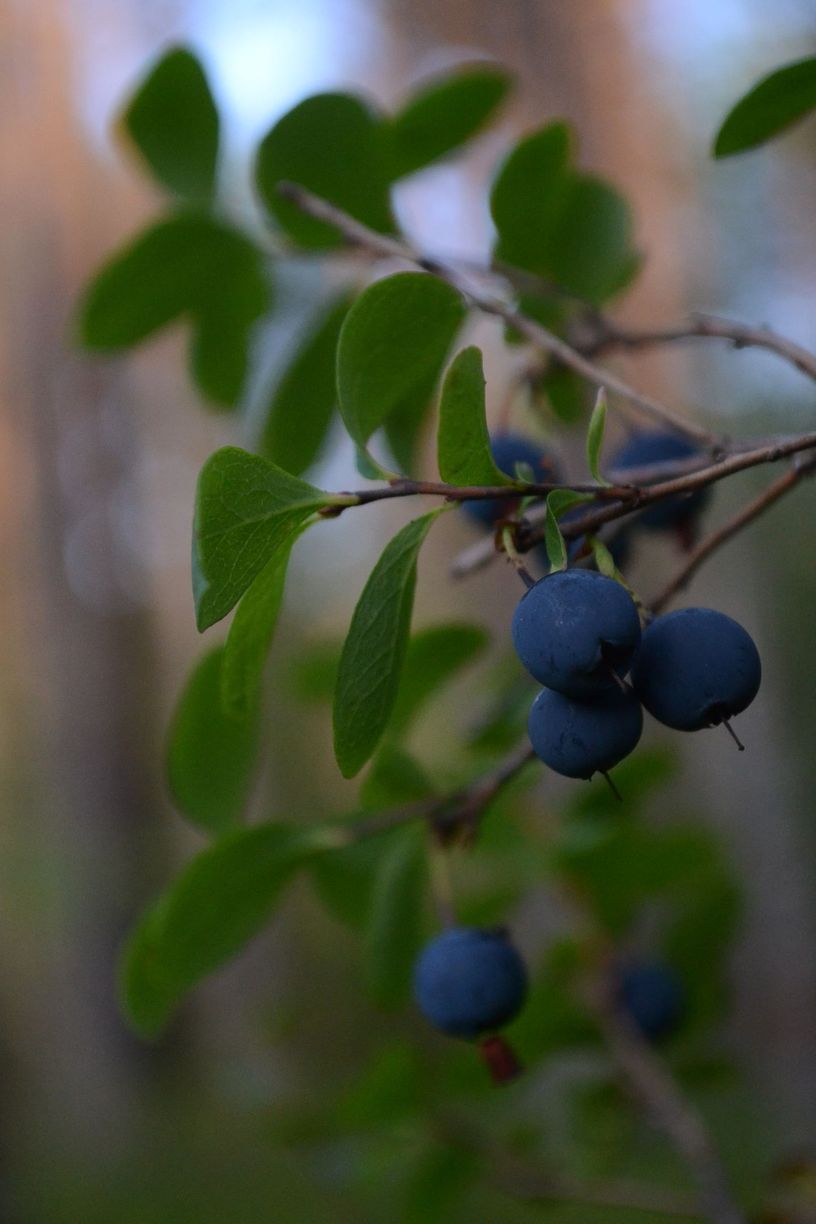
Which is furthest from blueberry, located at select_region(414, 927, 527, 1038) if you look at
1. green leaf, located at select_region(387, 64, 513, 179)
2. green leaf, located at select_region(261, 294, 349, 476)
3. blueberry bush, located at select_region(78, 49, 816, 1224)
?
green leaf, located at select_region(387, 64, 513, 179)

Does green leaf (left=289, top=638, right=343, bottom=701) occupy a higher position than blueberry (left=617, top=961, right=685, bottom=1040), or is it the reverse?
green leaf (left=289, top=638, right=343, bottom=701)

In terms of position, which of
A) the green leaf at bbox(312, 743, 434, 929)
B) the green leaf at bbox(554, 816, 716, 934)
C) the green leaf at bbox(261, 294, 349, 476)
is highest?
the green leaf at bbox(261, 294, 349, 476)

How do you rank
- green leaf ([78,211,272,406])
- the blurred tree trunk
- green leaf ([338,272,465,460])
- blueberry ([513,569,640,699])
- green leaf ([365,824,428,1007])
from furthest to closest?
the blurred tree trunk
green leaf ([78,211,272,406])
green leaf ([365,824,428,1007])
green leaf ([338,272,465,460])
blueberry ([513,569,640,699])

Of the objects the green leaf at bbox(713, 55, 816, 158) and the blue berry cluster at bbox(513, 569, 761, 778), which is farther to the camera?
the green leaf at bbox(713, 55, 816, 158)

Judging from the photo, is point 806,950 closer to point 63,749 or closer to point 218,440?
point 63,749

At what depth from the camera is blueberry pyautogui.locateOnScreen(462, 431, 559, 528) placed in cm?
81

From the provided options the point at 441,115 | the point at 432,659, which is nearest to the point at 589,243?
the point at 441,115

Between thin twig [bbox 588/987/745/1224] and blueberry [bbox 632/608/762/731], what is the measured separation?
72 cm

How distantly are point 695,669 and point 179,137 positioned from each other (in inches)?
32.9

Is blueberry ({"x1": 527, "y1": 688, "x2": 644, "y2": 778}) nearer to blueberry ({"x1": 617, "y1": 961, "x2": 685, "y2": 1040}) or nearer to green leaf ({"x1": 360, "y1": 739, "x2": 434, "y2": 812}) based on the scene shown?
green leaf ({"x1": 360, "y1": 739, "x2": 434, "y2": 812})

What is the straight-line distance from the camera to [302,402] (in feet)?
3.59

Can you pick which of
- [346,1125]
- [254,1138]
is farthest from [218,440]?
[346,1125]

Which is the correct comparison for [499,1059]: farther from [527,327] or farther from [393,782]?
[527,327]

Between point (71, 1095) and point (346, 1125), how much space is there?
817 cm
